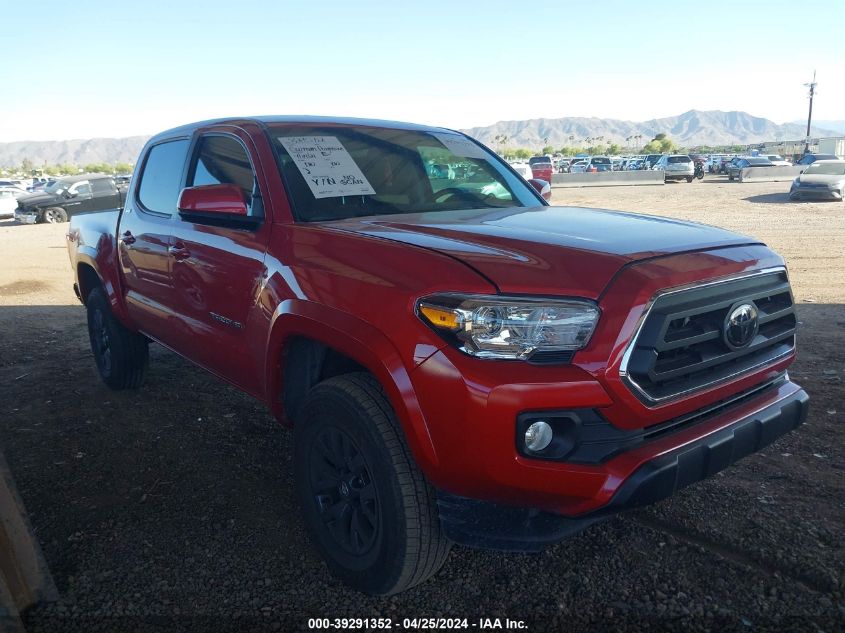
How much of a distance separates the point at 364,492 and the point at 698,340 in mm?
1323

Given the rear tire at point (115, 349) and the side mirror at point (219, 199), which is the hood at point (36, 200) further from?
the side mirror at point (219, 199)

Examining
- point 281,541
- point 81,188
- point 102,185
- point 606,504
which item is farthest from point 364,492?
point 81,188

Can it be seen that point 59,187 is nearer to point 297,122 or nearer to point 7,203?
point 7,203

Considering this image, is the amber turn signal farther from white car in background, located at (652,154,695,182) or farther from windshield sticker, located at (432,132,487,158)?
white car in background, located at (652,154,695,182)

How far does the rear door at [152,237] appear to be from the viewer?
153 inches

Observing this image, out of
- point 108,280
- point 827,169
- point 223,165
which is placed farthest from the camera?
point 827,169

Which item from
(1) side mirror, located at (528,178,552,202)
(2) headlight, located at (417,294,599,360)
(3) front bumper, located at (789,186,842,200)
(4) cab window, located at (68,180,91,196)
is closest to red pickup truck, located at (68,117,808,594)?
(2) headlight, located at (417,294,599,360)

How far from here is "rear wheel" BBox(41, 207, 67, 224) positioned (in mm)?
22837

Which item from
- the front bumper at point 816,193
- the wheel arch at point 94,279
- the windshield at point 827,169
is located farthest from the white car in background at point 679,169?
the wheel arch at point 94,279

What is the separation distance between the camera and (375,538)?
2.44 meters

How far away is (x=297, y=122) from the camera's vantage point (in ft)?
11.4

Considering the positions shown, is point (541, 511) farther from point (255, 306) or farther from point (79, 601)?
point (79, 601)

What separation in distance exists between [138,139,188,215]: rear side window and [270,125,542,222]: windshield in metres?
1.04

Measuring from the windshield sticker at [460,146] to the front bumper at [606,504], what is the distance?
2.24 m
